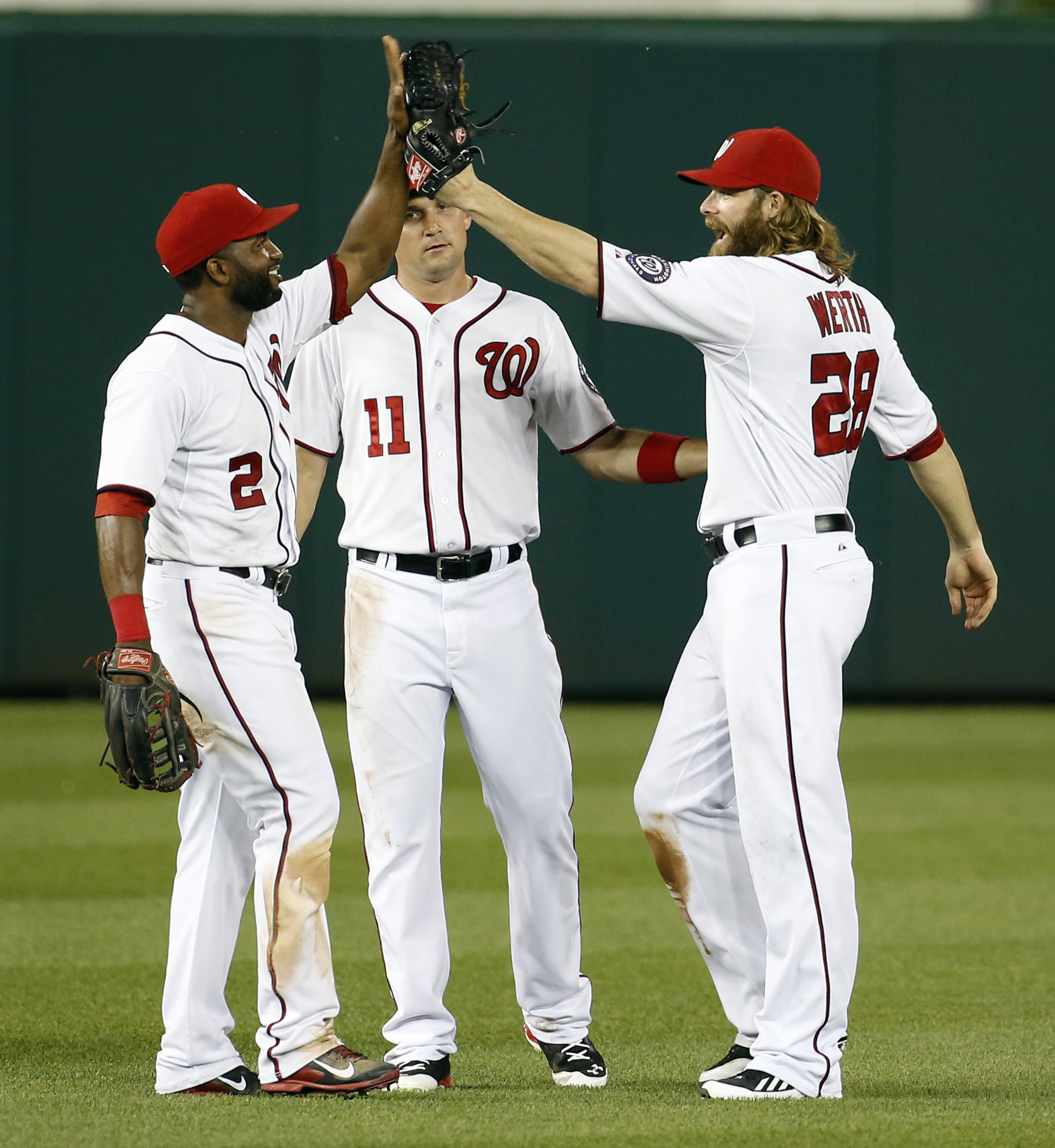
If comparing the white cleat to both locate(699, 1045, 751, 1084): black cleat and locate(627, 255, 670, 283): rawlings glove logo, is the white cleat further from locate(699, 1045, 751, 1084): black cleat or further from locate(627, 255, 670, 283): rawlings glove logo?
locate(627, 255, 670, 283): rawlings glove logo

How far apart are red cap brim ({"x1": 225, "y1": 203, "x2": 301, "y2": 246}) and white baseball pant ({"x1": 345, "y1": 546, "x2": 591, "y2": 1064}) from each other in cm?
80

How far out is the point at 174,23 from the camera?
11.0 m

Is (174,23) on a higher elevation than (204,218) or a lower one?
higher

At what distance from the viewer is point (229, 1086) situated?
11.4ft

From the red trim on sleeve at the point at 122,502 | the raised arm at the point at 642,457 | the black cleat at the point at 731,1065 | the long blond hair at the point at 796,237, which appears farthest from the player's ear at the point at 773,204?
the black cleat at the point at 731,1065

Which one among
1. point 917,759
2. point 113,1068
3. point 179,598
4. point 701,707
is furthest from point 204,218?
point 917,759

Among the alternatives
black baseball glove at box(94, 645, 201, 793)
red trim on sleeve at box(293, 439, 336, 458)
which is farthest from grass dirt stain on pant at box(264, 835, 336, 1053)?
red trim on sleeve at box(293, 439, 336, 458)

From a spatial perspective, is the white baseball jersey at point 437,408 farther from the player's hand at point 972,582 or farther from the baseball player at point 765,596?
the player's hand at point 972,582

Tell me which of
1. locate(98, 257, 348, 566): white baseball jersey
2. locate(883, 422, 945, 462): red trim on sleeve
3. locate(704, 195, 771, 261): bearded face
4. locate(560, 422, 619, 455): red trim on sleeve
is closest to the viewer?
locate(98, 257, 348, 566): white baseball jersey

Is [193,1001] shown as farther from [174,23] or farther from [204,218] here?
[174,23]

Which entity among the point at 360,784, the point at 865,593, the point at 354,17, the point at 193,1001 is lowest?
the point at 193,1001

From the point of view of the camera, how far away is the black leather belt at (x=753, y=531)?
3447 millimetres

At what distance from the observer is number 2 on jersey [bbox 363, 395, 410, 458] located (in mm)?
3812

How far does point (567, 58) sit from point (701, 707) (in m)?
8.38
